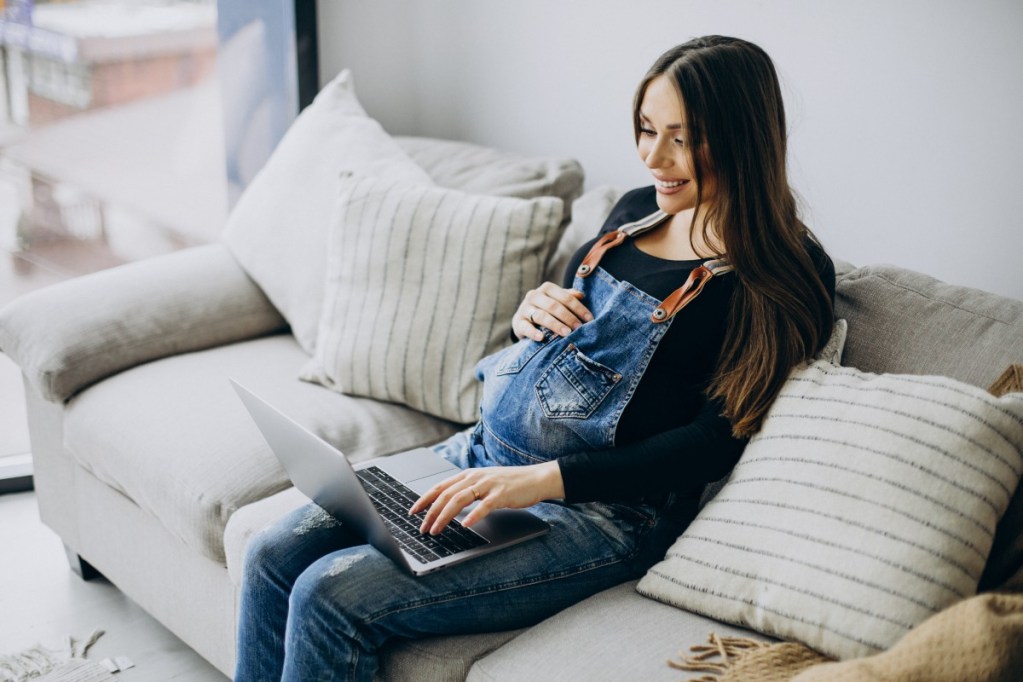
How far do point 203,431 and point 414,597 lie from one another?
26.3 inches

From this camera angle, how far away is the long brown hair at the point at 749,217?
4.35 feet

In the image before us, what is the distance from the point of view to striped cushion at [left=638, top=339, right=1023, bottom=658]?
1137mm

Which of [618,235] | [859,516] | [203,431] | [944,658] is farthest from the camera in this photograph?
[203,431]

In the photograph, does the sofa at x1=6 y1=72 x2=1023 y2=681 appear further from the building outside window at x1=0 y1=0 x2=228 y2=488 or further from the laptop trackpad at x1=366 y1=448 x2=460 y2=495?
→ the building outside window at x1=0 y1=0 x2=228 y2=488

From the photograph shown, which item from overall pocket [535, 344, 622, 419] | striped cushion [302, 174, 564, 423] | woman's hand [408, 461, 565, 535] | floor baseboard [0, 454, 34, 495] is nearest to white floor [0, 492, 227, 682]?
floor baseboard [0, 454, 34, 495]

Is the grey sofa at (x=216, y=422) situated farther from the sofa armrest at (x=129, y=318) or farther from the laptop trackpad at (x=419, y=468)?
the laptop trackpad at (x=419, y=468)

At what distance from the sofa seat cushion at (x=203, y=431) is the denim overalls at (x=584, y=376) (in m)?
0.39

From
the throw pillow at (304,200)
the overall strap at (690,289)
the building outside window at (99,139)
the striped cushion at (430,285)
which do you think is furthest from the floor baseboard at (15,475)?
the overall strap at (690,289)

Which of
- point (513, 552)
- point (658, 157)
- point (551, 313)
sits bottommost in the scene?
point (513, 552)

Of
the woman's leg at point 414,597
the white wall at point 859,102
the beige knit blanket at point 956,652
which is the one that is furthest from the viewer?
the white wall at point 859,102

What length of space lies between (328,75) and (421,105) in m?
0.26

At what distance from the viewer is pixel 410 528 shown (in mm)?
1332

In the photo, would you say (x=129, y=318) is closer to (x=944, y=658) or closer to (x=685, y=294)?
(x=685, y=294)

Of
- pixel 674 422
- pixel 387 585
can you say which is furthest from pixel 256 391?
pixel 674 422
